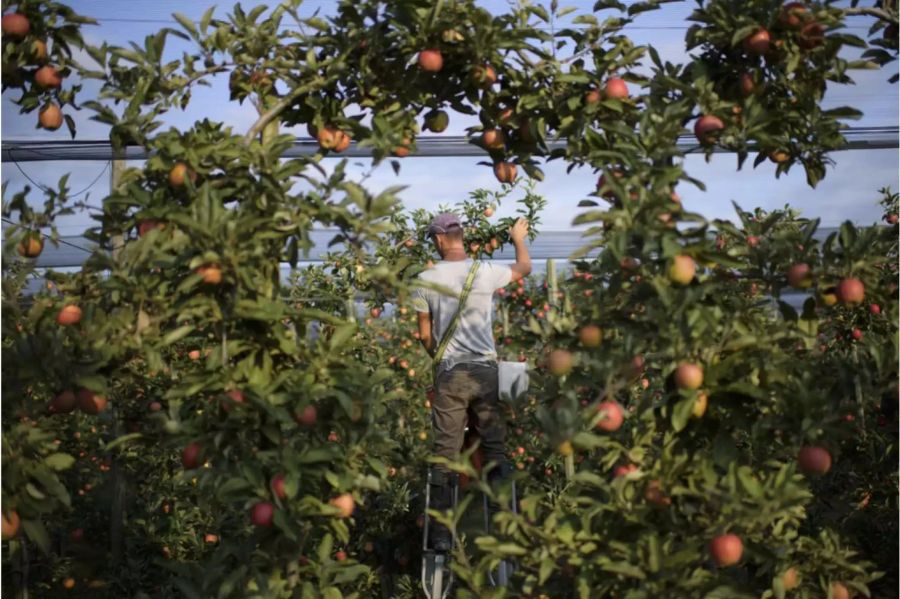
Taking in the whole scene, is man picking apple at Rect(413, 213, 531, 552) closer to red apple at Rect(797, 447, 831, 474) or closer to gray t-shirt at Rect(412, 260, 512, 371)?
gray t-shirt at Rect(412, 260, 512, 371)

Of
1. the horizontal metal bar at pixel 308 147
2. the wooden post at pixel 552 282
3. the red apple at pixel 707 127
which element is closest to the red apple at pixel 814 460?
the red apple at pixel 707 127

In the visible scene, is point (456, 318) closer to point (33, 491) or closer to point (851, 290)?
point (851, 290)

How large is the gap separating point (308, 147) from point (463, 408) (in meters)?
3.66

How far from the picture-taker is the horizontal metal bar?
681cm

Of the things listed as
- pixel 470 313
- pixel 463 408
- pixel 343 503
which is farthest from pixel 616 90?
pixel 463 408

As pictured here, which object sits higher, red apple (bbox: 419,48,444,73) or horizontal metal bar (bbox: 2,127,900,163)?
red apple (bbox: 419,48,444,73)

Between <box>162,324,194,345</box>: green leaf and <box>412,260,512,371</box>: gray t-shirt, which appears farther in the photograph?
<box>412,260,512,371</box>: gray t-shirt

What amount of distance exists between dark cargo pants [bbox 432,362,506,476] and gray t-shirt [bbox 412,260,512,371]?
0.05 meters

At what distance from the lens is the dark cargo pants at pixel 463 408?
13.7 ft

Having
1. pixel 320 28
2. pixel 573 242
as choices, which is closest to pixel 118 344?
pixel 320 28

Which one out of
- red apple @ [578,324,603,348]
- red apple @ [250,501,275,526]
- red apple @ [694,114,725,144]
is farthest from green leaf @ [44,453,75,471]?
red apple @ [694,114,725,144]

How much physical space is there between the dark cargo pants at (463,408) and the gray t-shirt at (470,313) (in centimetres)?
5

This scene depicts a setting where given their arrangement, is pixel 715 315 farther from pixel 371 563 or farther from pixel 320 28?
pixel 371 563

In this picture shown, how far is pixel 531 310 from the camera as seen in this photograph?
305 inches
